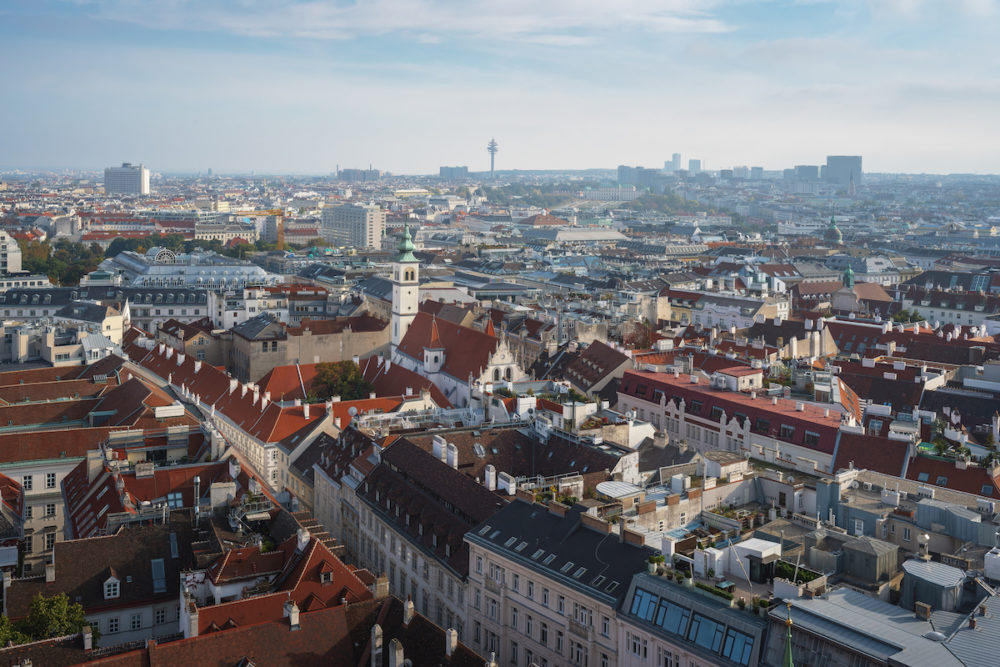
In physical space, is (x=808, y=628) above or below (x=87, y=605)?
above

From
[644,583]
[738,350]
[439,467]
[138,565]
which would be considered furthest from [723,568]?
[738,350]

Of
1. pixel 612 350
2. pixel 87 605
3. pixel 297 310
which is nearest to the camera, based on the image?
pixel 87 605

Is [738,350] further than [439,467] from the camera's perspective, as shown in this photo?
Yes

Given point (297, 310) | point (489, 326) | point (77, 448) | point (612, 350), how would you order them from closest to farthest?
point (77, 448), point (612, 350), point (489, 326), point (297, 310)

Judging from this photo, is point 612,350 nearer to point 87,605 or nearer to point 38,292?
point 87,605

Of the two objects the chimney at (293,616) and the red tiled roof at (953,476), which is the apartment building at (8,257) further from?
the red tiled roof at (953,476)

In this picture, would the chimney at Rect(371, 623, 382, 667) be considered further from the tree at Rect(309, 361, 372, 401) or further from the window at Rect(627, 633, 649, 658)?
the tree at Rect(309, 361, 372, 401)
